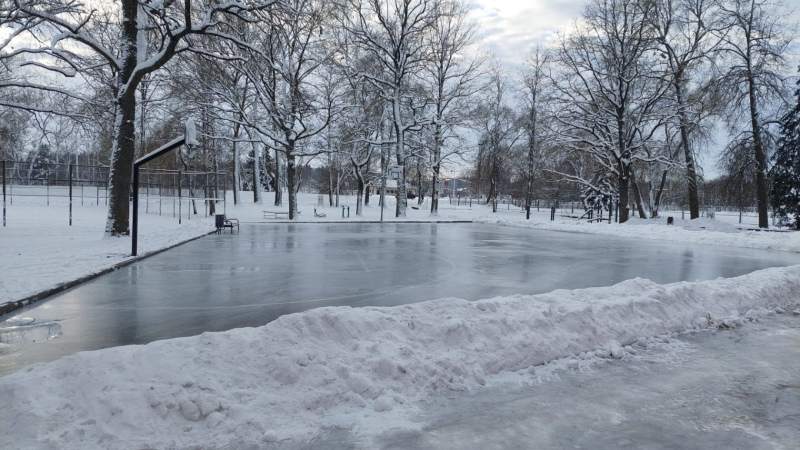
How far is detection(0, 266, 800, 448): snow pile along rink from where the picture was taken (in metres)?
3.50

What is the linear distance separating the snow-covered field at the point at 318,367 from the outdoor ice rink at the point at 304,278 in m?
1.25

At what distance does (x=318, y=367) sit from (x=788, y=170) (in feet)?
123

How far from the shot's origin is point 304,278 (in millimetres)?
9992

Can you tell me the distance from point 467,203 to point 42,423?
81.7 meters

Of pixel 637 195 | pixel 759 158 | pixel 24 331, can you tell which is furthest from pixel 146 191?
pixel 759 158

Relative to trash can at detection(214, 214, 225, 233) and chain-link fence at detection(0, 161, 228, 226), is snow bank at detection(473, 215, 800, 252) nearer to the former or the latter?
trash can at detection(214, 214, 225, 233)

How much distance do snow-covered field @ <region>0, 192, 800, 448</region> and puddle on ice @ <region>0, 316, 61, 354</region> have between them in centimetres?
17

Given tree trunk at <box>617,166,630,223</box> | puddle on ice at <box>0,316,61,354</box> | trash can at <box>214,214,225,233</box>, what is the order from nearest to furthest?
puddle on ice at <box>0,316,61,354</box>, trash can at <box>214,214,225,233</box>, tree trunk at <box>617,166,630,223</box>

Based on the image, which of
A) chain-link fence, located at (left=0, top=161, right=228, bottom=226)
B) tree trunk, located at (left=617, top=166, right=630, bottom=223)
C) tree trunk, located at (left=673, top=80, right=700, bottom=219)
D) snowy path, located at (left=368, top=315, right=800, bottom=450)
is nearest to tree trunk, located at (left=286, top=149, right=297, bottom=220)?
chain-link fence, located at (left=0, top=161, right=228, bottom=226)

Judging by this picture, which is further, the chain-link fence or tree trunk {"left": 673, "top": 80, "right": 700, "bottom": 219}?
the chain-link fence

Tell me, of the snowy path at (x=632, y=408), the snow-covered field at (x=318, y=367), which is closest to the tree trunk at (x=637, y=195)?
the snow-covered field at (x=318, y=367)

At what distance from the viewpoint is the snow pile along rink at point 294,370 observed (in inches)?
138

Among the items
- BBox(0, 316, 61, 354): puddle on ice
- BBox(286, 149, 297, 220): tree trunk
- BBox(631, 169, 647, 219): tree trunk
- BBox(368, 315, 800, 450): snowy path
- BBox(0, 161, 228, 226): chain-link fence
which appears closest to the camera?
BBox(368, 315, 800, 450): snowy path

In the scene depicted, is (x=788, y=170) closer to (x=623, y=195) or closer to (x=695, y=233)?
(x=623, y=195)
